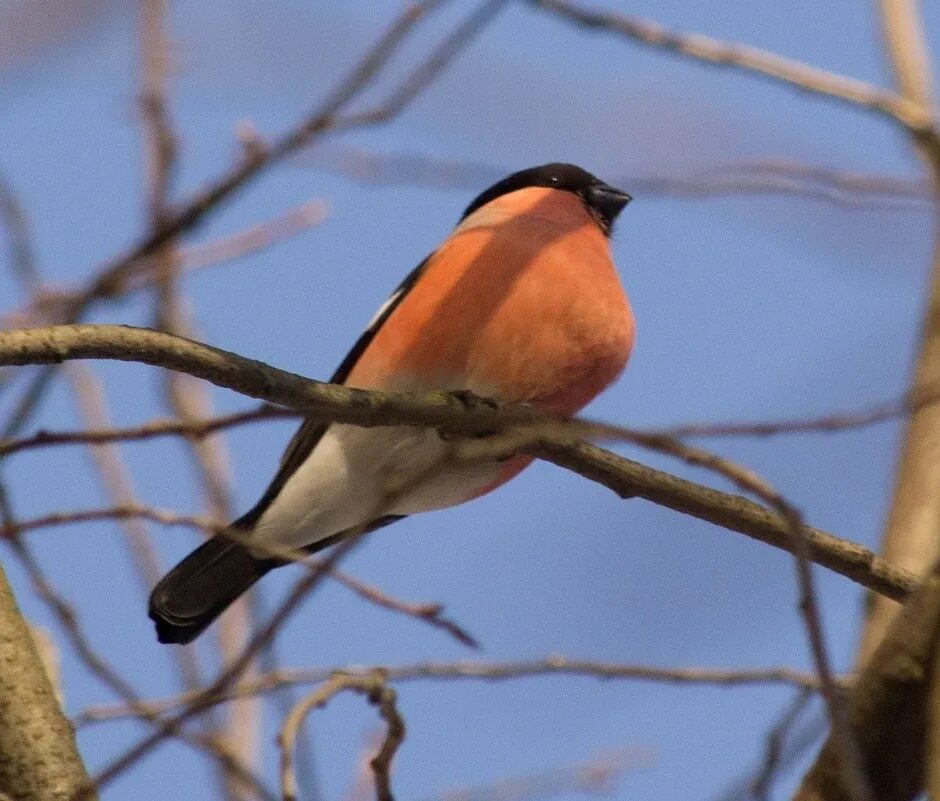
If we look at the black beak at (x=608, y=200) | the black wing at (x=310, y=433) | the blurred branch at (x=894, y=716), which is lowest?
the blurred branch at (x=894, y=716)

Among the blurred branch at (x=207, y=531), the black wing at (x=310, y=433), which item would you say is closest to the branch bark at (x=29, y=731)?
the blurred branch at (x=207, y=531)

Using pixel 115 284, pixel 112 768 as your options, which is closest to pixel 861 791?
pixel 112 768

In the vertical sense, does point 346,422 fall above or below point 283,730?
above

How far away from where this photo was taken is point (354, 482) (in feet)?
10.1

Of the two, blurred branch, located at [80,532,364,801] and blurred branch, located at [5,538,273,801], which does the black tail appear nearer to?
blurred branch, located at [5,538,273,801]

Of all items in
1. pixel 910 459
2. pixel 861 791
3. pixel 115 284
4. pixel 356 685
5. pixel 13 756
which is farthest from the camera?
pixel 115 284

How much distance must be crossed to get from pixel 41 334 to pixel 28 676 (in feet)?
1.45

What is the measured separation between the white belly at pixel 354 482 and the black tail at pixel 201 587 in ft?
0.25

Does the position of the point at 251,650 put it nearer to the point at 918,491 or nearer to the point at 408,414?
the point at 408,414

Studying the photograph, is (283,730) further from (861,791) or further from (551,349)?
(551,349)

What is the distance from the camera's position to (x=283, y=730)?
190 cm

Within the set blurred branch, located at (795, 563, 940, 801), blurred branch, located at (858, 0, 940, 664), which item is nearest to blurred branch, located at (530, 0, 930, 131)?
blurred branch, located at (858, 0, 940, 664)

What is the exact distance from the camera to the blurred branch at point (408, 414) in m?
1.86

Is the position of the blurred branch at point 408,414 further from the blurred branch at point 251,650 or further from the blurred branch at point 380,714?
the blurred branch at point 251,650
